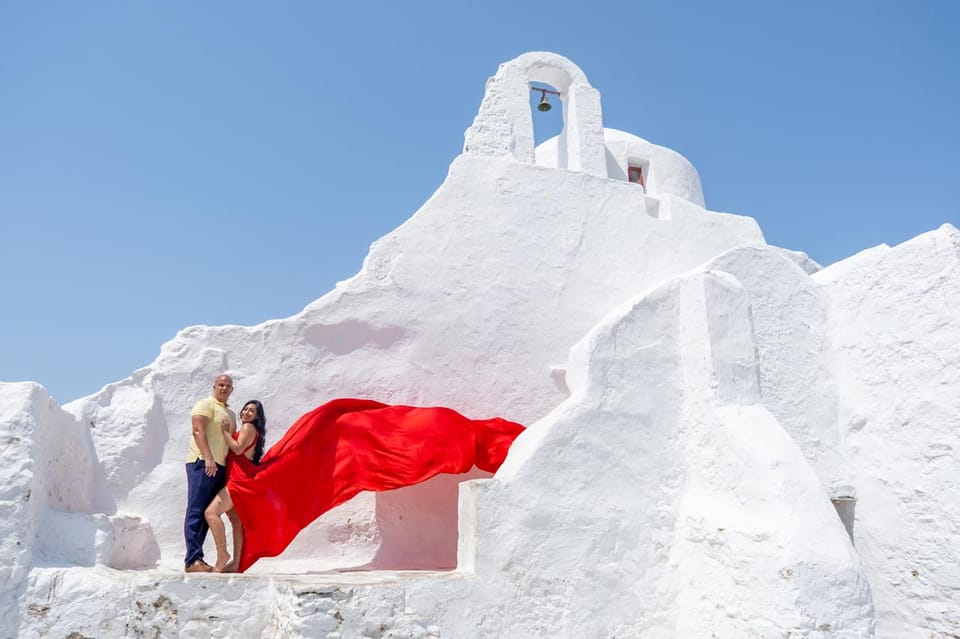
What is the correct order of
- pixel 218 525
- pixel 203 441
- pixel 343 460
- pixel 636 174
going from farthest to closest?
pixel 636 174 < pixel 343 460 < pixel 203 441 < pixel 218 525

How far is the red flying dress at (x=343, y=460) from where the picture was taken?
5645mm

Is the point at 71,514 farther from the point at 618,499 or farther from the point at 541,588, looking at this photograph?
the point at 618,499

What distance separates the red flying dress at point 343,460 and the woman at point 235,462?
48 millimetres

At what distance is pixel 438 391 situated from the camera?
7.11 metres

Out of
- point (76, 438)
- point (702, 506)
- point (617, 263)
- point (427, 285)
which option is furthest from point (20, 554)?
point (617, 263)

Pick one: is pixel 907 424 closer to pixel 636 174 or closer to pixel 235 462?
pixel 636 174

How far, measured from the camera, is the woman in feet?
18.0

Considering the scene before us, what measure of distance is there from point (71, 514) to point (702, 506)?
4343 mm

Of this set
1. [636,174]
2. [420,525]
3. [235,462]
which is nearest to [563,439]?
[420,525]

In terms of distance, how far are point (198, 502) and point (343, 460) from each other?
3.44ft

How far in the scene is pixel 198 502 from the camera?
18.2 feet

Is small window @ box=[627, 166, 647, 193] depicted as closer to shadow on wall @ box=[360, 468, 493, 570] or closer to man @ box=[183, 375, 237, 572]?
shadow on wall @ box=[360, 468, 493, 570]

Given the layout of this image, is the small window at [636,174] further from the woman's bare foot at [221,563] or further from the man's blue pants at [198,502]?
the woman's bare foot at [221,563]

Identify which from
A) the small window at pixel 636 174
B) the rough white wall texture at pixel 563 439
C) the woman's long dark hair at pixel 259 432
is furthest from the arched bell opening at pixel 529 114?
the woman's long dark hair at pixel 259 432
